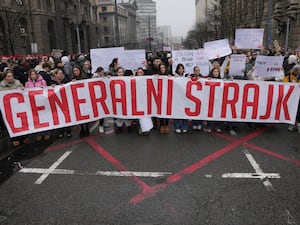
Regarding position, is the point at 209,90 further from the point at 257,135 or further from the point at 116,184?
the point at 116,184

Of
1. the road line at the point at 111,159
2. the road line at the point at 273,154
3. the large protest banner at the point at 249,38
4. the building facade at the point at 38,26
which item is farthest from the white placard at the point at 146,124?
the building facade at the point at 38,26

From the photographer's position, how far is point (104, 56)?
8.48 m

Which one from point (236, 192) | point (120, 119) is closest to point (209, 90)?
point (120, 119)

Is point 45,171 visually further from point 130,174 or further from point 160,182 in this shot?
point 160,182

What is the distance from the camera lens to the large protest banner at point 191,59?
7.74 meters

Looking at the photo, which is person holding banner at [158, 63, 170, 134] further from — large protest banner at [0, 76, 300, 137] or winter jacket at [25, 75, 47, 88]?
winter jacket at [25, 75, 47, 88]

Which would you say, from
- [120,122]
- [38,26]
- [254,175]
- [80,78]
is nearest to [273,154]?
[254,175]

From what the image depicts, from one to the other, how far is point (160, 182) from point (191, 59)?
4245 mm

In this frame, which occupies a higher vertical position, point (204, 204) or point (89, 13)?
point (89, 13)

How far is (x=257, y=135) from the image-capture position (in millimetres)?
6516

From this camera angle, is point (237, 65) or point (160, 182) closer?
point (160, 182)

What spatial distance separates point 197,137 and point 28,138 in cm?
378

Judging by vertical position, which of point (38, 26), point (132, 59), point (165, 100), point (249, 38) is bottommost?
point (165, 100)

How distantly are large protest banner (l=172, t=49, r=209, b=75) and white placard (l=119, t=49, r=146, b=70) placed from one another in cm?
134
